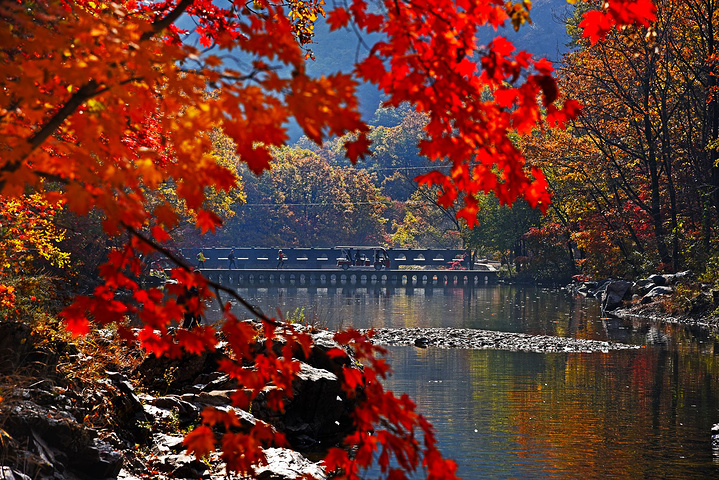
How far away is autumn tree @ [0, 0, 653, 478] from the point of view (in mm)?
3562

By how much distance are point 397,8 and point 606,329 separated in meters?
24.6

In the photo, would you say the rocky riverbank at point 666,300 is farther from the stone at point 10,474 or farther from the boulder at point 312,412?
the stone at point 10,474

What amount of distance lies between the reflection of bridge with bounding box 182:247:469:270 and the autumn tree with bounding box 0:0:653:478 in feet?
211

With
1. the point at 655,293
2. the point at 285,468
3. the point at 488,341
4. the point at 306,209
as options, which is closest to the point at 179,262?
the point at 285,468

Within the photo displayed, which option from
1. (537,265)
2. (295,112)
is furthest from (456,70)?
(537,265)

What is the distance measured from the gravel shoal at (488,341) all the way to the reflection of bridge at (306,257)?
4262 cm

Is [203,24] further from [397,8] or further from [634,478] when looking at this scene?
[634,478]

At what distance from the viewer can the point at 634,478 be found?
10.2 meters

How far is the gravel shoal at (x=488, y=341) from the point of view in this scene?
74.7 ft

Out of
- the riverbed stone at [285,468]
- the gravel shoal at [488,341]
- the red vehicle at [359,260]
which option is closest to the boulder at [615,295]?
the gravel shoal at [488,341]

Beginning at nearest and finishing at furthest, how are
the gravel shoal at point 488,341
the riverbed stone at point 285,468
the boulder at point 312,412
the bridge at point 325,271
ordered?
the riverbed stone at point 285,468 < the boulder at point 312,412 < the gravel shoal at point 488,341 < the bridge at point 325,271

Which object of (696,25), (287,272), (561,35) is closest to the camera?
(696,25)

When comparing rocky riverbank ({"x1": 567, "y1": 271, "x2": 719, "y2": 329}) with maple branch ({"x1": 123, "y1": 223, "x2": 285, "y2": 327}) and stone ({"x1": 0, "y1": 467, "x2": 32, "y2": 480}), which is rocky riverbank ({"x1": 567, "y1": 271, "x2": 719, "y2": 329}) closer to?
stone ({"x1": 0, "y1": 467, "x2": 32, "y2": 480})

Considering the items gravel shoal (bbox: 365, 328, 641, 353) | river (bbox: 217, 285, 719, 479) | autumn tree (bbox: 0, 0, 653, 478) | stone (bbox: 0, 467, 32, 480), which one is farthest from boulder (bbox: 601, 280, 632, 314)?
autumn tree (bbox: 0, 0, 653, 478)
